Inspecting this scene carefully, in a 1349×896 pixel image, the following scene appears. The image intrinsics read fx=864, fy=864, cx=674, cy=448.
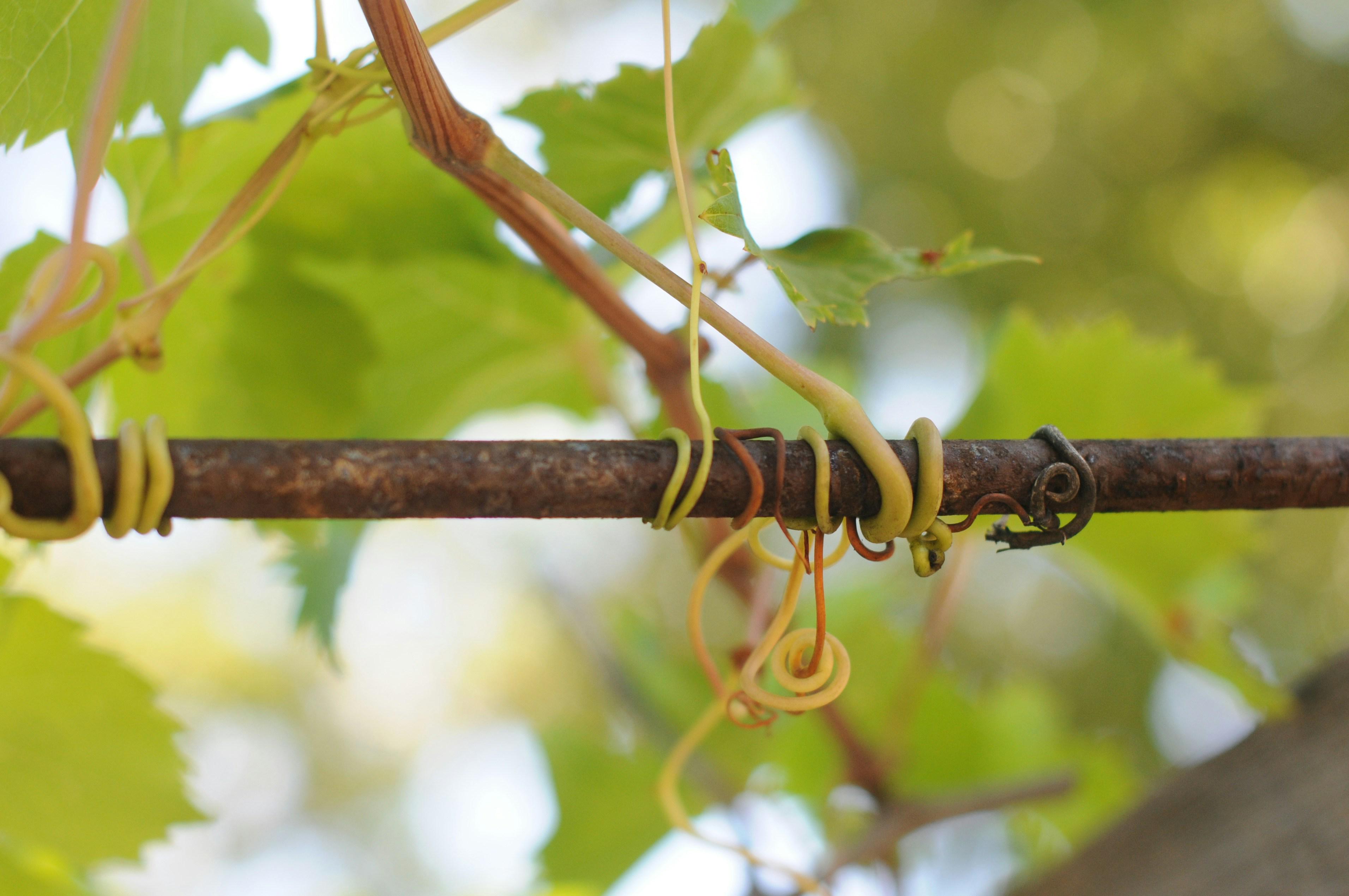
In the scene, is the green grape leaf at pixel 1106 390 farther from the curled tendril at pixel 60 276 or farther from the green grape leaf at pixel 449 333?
the curled tendril at pixel 60 276

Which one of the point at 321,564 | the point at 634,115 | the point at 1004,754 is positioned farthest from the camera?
the point at 1004,754

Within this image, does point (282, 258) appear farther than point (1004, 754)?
No

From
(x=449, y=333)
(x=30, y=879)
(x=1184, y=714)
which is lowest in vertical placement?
(x=30, y=879)

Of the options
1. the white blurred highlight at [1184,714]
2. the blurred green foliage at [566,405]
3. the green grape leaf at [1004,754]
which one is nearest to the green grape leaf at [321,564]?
the blurred green foliage at [566,405]

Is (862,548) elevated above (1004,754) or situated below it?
below

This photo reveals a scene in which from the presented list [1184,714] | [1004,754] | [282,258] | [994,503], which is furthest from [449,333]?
[1184,714]

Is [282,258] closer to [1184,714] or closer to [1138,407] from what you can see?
[1138,407]
